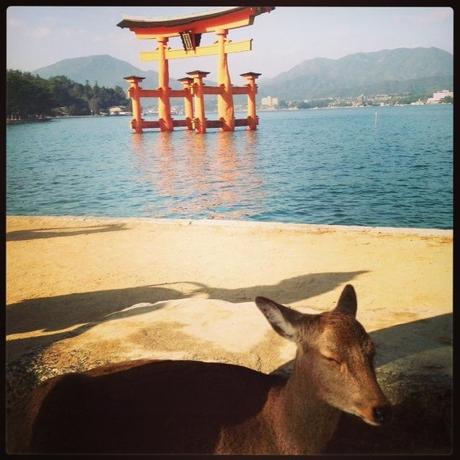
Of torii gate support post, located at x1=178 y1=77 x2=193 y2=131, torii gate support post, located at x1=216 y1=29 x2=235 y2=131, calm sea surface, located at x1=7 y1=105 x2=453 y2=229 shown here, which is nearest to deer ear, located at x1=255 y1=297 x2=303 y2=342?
calm sea surface, located at x1=7 y1=105 x2=453 y2=229

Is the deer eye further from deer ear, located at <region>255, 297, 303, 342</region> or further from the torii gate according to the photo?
the torii gate

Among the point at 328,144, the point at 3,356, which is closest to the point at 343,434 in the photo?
the point at 3,356

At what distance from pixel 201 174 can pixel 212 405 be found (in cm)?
1090

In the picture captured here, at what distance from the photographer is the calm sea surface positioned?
10.8m

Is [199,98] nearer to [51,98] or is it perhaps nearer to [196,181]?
[196,181]

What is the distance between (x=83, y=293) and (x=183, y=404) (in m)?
3.76

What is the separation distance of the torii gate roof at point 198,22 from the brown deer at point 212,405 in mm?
5570

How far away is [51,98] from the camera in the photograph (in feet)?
38.1

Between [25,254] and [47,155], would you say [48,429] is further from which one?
[47,155]

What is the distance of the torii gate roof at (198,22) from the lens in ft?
25.9

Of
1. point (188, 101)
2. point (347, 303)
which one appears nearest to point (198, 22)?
point (188, 101)

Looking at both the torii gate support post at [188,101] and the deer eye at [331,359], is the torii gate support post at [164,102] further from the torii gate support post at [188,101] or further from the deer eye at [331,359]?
the deer eye at [331,359]

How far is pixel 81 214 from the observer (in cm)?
1044

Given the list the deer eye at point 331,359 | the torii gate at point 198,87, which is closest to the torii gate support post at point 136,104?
the torii gate at point 198,87
